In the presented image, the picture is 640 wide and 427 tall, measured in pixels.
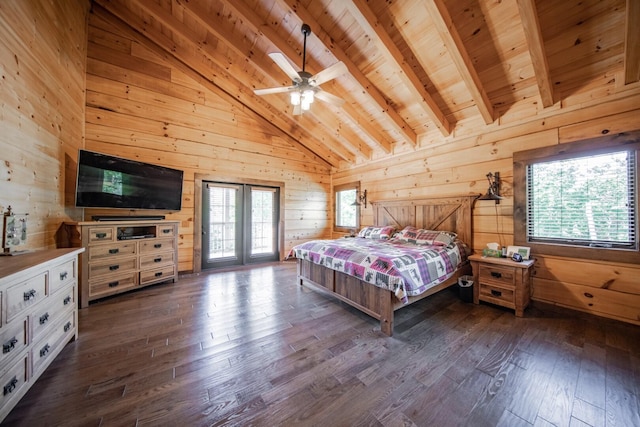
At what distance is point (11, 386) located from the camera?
127 cm

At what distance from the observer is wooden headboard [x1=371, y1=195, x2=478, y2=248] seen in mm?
3426

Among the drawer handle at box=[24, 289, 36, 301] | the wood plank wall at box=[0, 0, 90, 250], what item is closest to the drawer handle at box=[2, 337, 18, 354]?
the drawer handle at box=[24, 289, 36, 301]

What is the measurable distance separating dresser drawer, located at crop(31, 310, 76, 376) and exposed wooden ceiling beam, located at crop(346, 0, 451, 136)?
12.2 ft

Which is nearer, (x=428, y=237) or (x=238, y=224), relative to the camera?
(x=428, y=237)

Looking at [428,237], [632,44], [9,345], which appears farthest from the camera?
[428,237]

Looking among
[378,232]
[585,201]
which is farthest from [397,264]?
[585,201]

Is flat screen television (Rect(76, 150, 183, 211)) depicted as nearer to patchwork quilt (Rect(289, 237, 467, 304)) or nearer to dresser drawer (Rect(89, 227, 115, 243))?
dresser drawer (Rect(89, 227, 115, 243))

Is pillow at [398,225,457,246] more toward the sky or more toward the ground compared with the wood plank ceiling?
more toward the ground

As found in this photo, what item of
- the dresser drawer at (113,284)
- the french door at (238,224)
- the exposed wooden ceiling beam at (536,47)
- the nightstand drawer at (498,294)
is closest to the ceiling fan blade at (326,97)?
the exposed wooden ceiling beam at (536,47)

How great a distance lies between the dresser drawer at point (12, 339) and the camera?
1227 mm

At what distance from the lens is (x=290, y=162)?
17.9 ft

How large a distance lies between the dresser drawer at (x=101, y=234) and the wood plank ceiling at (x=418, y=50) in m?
2.89

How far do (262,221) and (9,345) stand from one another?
13.0ft

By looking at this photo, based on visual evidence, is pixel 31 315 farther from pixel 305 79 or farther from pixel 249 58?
pixel 249 58
